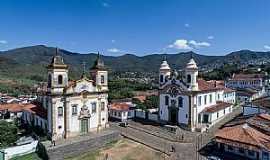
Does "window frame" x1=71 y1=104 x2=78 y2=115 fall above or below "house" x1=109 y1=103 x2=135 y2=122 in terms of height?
above

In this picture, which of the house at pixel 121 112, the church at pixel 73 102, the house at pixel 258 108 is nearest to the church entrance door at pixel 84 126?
the church at pixel 73 102

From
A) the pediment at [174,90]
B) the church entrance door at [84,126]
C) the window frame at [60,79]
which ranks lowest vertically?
the church entrance door at [84,126]

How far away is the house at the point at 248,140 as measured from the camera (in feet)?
81.7

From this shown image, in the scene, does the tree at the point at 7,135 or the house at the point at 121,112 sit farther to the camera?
the house at the point at 121,112

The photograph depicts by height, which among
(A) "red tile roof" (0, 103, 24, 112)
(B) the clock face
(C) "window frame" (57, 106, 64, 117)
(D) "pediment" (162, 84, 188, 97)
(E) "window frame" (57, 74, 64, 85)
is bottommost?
(A) "red tile roof" (0, 103, 24, 112)

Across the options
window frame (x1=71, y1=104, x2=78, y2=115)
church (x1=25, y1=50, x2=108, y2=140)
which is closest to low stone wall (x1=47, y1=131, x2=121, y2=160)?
church (x1=25, y1=50, x2=108, y2=140)

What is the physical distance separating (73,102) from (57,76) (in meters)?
3.74

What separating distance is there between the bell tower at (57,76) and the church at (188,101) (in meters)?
14.5

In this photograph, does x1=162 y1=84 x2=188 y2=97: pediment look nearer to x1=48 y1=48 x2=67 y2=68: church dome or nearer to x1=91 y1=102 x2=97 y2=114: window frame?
x1=91 y1=102 x2=97 y2=114: window frame

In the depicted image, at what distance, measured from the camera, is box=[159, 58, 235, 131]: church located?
37.0m

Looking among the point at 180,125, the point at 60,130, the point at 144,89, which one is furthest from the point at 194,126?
the point at 144,89

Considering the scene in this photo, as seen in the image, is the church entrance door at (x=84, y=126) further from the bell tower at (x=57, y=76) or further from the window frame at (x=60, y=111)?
the bell tower at (x=57, y=76)

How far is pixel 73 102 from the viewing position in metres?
33.8

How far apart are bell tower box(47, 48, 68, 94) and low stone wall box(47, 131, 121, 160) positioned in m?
6.28
